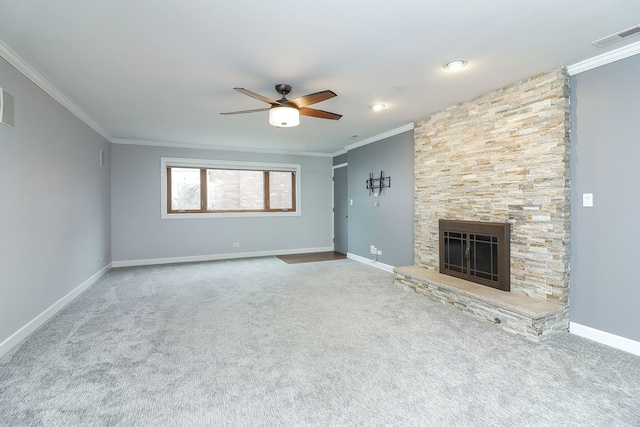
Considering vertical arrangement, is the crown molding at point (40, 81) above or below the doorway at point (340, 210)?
above

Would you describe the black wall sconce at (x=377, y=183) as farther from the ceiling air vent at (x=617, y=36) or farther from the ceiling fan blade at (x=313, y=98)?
the ceiling air vent at (x=617, y=36)

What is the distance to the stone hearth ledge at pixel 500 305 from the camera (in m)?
2.67

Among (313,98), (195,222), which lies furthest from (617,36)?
(195,222)

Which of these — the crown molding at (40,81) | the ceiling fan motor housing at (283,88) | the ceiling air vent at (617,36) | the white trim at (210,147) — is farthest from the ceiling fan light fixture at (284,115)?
the white trim at (210,147)

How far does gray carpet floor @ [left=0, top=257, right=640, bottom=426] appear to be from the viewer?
174 cm

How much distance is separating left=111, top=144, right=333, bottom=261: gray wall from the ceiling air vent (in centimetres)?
543

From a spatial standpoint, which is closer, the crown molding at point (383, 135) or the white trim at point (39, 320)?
the white trim at point (39, 320)

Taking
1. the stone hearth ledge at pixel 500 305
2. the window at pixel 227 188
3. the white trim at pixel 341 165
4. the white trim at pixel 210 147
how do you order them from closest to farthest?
the stone hearth ledge at pixel 500 305, the white trim at pixel 210 147, the window at pixel 227 188, the white trim at pixel 341 165

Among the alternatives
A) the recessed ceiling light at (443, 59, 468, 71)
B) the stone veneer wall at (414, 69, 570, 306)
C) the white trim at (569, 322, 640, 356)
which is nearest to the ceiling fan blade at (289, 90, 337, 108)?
the recessed ceiling light at (443, 59, 468, 71)

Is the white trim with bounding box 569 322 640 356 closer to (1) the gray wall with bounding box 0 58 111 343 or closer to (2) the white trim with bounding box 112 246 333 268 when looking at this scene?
(1) the gray wall with bounding box 0 58 111 343

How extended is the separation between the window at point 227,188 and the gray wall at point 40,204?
173 cm

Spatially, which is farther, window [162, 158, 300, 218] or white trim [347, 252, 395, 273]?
window [162, 158, 300, 218]

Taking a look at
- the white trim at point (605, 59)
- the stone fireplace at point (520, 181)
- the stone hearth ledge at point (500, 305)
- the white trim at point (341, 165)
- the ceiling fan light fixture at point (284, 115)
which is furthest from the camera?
the white trim at point (341, 165)

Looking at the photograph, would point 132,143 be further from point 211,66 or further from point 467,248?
point 467,248
